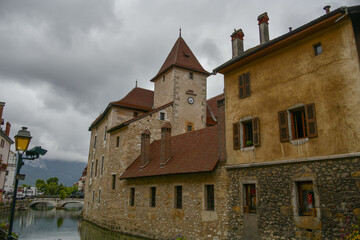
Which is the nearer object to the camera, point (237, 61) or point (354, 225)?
point (354, 225)

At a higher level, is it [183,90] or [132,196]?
[183,90]

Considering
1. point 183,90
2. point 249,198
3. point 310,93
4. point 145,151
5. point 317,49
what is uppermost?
point 183,90

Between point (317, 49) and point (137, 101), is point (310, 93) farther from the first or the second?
point (137, 101)

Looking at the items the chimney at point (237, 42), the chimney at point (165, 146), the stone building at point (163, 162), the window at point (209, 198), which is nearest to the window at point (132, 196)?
the stone building at point (163, 162)

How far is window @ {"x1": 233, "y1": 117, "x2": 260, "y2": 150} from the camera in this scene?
444 inches

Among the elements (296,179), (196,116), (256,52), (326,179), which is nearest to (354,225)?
(326,179)

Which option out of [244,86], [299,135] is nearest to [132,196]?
[244,86]

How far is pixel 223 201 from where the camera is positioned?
39.7ft

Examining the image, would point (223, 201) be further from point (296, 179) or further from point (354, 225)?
point (354, 225)

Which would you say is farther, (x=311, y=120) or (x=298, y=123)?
(x=298, y=123)

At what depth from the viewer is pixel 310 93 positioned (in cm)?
966

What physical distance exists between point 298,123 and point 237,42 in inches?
233

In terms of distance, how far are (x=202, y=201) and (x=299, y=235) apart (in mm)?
4813

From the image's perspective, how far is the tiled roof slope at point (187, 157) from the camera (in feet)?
44.4
